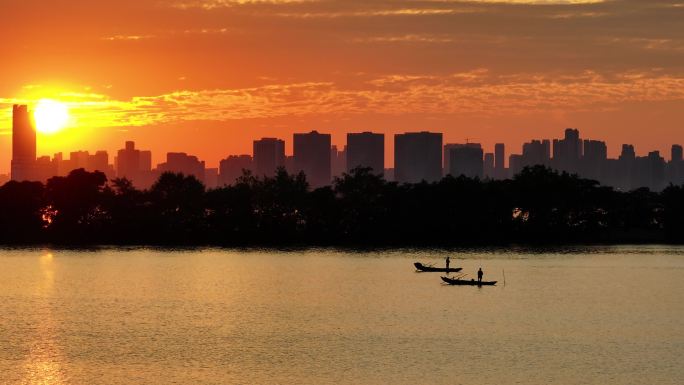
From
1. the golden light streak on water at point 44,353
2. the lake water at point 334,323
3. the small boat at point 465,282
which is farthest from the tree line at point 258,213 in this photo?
the golden light streak on water at point 44,353

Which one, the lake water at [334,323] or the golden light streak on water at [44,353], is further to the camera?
the lake water at [334,323]

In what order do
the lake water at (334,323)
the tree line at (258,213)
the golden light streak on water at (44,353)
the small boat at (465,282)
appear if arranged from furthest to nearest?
the tree line at (258,213), the small boat at (465,282), the lake water at (334,323), the golden light streak on water at (44,353)

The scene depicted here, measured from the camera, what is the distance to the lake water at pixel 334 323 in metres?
62.3

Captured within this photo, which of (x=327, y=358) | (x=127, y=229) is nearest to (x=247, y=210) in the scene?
(x=127, y=229)

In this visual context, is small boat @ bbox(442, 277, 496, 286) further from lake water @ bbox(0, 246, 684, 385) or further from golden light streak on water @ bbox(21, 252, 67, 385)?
golden light streak on water @ bbox(21, 252, 67, 385)

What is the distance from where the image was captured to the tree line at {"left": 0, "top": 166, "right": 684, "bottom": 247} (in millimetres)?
176250

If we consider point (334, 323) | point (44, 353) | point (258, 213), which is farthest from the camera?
point (258, 213)

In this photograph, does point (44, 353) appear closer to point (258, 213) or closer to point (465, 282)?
point (465, 282)

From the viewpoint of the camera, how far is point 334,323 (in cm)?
8256

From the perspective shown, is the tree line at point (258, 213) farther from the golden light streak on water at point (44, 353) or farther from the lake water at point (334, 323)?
the golden light streak on water at point (44, 353)

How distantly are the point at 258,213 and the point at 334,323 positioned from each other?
96550 millimetres

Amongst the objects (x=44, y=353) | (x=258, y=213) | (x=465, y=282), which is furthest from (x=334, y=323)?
(x=258, y=213)

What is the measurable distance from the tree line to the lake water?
3303cm

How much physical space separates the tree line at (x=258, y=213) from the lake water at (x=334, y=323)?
33031mm
